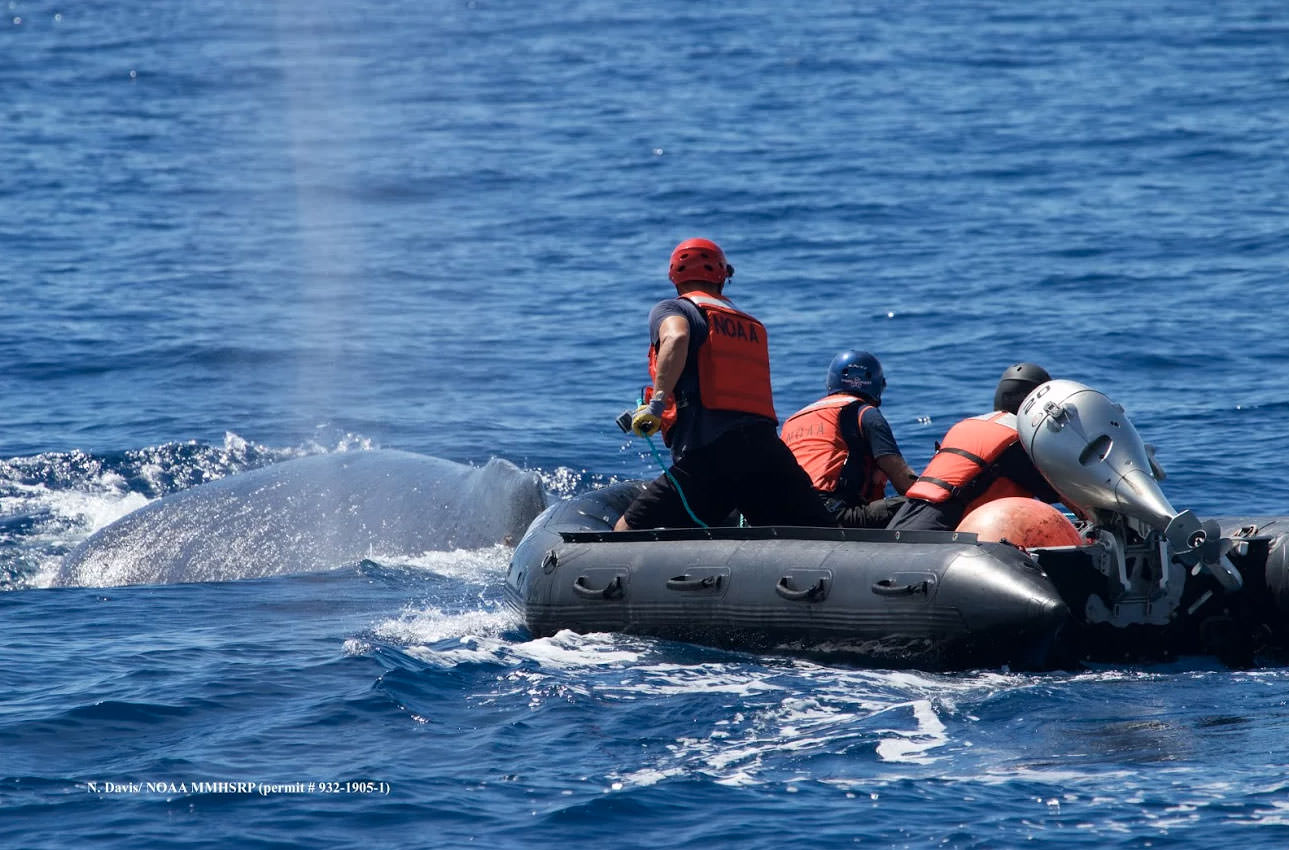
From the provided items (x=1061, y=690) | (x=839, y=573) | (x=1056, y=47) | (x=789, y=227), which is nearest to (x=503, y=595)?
(x=839, y=573)

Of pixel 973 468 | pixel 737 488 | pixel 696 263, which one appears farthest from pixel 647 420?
pixel 973 468

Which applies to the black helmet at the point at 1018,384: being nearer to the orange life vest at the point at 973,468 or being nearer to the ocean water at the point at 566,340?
the orange life vest at the point at 973,468

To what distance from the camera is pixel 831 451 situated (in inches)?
433

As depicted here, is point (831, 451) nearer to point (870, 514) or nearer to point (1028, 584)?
point (870, 514)

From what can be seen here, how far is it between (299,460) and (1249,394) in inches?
340

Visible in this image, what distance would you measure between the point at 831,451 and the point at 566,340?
9471 millimetres

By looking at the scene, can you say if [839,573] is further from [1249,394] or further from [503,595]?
[1249,394]

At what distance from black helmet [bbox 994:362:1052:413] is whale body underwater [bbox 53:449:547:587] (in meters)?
4.17

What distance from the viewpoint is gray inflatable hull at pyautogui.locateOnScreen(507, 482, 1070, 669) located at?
8805 mm

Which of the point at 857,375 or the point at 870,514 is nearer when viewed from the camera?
the point at 870,514

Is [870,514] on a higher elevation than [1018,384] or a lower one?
lower

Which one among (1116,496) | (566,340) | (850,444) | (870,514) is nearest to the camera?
(1116,496)

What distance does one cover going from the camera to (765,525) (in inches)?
393

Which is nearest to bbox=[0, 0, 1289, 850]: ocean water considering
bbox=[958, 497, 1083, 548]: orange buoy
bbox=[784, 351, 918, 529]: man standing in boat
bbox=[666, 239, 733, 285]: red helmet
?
bbox=[958, 497, 1083, 548]: orange buoy
